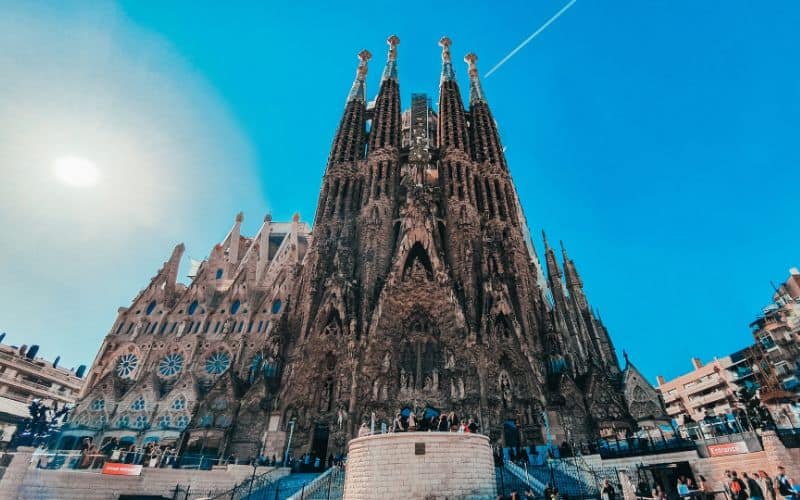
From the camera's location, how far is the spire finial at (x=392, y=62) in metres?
42.3

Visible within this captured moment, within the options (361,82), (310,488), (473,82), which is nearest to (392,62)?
(361,82)

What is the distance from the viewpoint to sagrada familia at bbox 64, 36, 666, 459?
21.5 m

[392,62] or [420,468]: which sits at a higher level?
[392,62]

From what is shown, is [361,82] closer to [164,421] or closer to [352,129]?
[352,129]

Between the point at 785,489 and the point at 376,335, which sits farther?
the point at 376,335

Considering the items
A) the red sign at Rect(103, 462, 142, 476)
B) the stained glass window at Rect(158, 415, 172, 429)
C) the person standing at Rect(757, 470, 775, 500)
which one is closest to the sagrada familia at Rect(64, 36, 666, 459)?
the stained glass window at Rect(158, 415, 172, 429)

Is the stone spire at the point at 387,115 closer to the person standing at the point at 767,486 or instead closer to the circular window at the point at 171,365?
the circular window at the point at 171,365

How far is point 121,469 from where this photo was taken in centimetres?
1349

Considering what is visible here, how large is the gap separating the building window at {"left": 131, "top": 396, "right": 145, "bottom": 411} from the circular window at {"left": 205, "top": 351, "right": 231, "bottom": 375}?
4.11m

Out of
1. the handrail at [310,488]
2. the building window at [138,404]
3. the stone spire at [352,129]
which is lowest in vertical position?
the handrail at [310,488]

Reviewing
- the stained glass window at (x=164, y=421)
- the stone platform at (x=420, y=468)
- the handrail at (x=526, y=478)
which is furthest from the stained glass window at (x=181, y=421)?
the handrail at (x=526, y=478)

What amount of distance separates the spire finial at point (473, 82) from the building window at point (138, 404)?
3774cm

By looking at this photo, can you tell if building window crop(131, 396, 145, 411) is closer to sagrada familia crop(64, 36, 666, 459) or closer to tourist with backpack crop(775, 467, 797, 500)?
sagrada familia crop(64, 36, 666, 459)

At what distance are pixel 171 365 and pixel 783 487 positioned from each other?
104 feet
